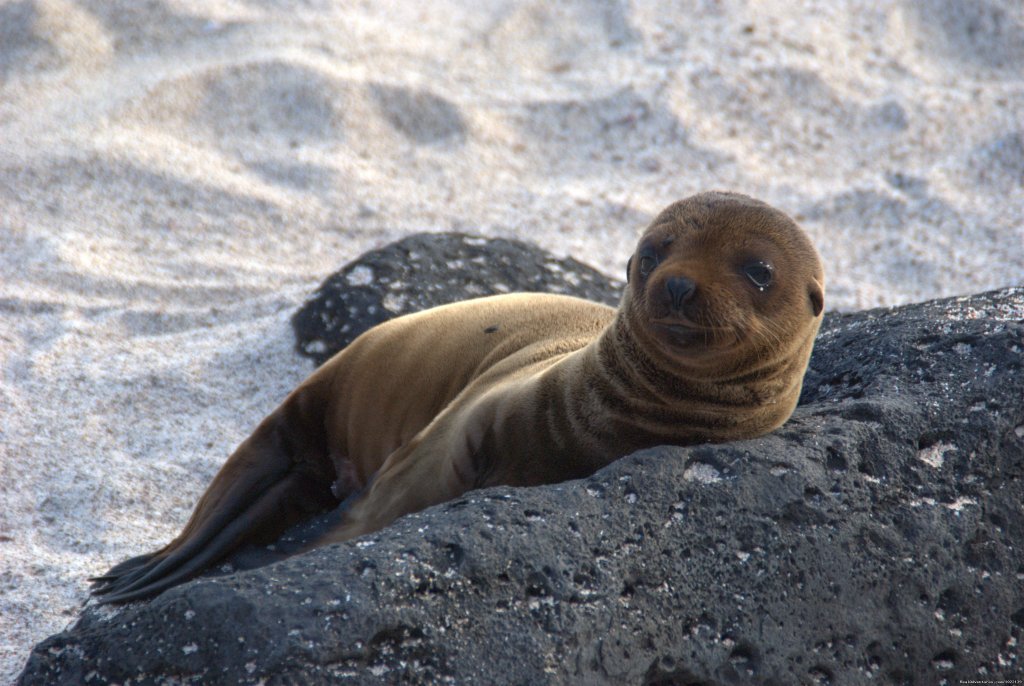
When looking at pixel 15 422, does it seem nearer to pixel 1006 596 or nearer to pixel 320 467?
pixel 320 467

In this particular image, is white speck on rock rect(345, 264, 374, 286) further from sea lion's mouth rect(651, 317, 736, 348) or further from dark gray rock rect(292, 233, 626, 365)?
sea lion's mouth rect(651, 317, 736, 348)

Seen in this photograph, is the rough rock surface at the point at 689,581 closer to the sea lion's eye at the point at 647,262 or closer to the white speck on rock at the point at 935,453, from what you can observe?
the white speck on rock at the point at 935,453

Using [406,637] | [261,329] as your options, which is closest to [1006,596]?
[406,637]

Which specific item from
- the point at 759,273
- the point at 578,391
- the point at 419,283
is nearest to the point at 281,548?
the point at 578,391

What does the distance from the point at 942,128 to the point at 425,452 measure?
4990mm

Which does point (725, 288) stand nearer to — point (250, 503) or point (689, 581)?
point (689, 581)

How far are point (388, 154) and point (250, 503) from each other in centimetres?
351

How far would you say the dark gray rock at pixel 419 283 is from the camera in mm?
4973

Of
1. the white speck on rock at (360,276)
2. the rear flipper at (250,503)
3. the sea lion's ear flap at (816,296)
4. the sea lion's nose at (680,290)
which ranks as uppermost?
the sea lion's nose at (680,290)

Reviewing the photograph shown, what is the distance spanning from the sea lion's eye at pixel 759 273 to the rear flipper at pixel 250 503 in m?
1.73

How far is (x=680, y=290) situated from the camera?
281 centimetres

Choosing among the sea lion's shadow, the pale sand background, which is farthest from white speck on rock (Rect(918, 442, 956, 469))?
the pale sand background

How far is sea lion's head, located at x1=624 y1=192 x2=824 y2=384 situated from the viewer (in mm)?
2838

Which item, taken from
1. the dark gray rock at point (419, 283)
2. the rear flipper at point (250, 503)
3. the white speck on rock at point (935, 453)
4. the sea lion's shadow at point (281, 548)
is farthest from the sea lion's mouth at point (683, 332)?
the dark gray rock at point (419, 283)
